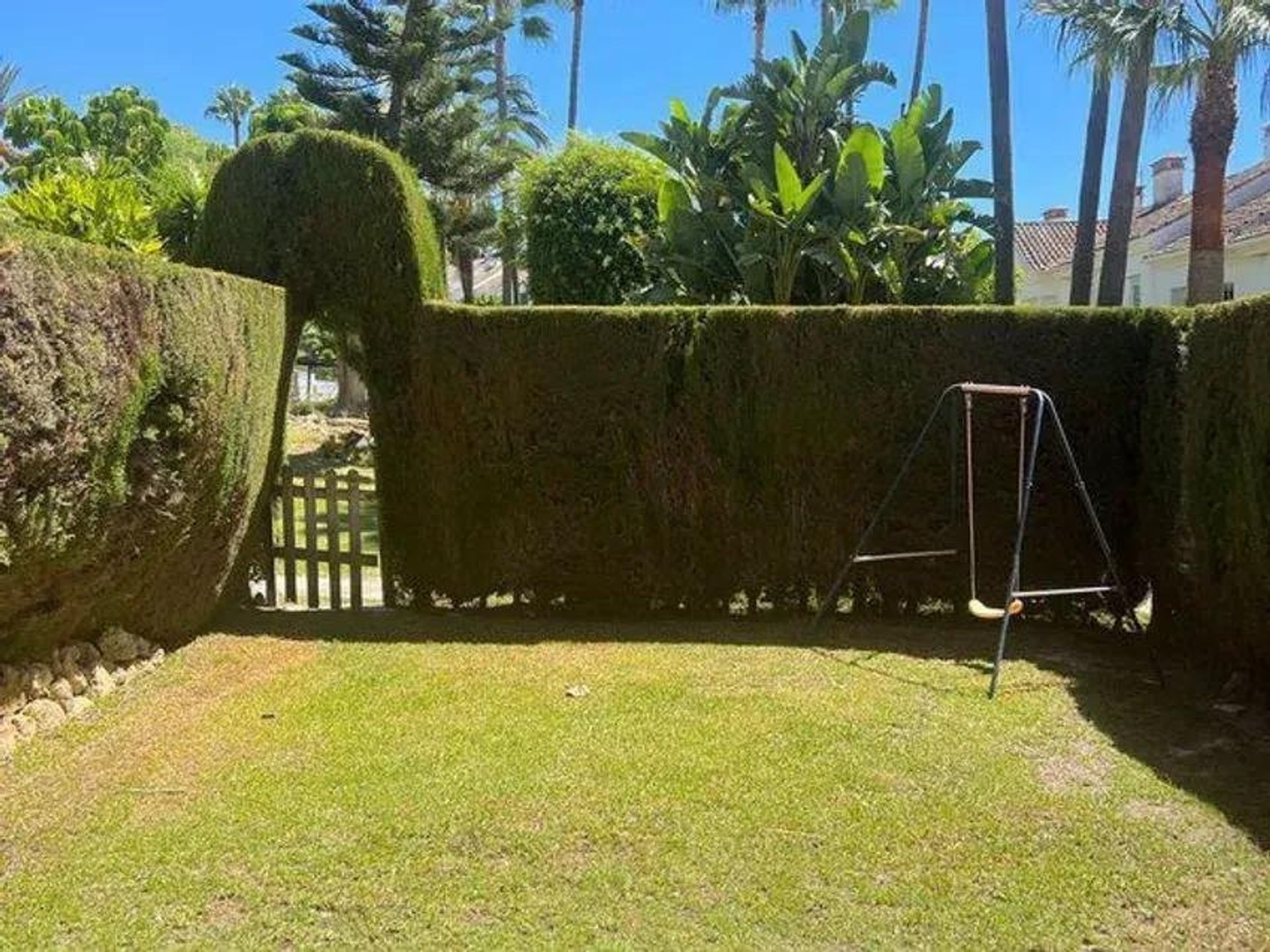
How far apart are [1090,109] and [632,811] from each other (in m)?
15.2

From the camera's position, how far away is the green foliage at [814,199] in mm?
12352

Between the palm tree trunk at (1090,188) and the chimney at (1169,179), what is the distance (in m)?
15.2

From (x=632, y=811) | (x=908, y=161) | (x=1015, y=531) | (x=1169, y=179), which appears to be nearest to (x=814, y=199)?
(x=908, y=161)

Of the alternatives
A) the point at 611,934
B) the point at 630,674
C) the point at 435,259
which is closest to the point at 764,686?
the point at 630,674

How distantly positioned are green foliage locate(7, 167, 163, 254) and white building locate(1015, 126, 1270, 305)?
1444 centimetres

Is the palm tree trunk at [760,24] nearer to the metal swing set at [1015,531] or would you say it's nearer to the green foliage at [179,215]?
the green foliage at [179,215]

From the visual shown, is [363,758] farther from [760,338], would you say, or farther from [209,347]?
[760,338]

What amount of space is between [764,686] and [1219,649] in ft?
9.45

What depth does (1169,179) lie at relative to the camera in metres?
28.5

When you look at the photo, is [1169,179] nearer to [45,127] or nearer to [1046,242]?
[1046,242]

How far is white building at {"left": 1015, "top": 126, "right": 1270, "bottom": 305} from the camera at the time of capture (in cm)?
1953

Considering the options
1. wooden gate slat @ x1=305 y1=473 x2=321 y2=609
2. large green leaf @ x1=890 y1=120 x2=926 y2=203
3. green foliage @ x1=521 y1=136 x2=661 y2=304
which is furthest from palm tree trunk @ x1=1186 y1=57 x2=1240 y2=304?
wooden gate slat @ x1=305 y1=473 x2=321 y2=609

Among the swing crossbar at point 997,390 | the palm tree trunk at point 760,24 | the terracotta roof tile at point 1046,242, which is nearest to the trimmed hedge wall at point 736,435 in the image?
the swing crossbar at point 997,390

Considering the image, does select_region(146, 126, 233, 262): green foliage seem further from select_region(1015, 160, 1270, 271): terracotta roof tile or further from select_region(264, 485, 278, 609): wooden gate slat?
select_region(1015, 160, 1270, 271): terracotta roof tile
